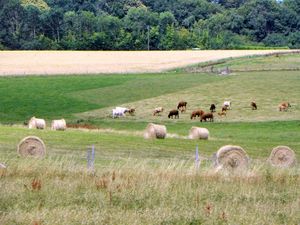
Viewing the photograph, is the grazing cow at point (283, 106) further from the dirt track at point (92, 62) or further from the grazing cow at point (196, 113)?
the dirt track at point (92, 62)

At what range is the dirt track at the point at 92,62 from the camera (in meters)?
89.6

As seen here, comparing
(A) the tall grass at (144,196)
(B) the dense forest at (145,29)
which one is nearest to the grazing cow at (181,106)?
(A) the tall grass at (144,196)

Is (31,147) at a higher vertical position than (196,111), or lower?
higher

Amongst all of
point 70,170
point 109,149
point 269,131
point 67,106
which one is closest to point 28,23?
point 67,106

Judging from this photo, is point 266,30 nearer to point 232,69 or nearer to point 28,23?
point 28,23

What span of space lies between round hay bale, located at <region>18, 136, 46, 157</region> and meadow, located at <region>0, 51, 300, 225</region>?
1.60ft

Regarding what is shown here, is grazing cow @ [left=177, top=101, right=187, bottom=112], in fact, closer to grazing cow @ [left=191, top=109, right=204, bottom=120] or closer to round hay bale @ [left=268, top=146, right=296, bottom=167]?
grazing cow @ [left=191, top=109, right=204, bottom=120]

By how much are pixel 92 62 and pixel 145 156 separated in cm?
7698

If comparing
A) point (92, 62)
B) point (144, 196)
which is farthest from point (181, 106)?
point (92, 62)

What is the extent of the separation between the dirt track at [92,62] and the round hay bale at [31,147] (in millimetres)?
56746

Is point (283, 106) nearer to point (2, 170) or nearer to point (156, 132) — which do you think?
point (156, 132)

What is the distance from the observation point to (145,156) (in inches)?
1030

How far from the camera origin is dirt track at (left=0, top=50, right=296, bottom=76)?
89562mm

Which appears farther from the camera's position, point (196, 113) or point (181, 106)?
point (181, 106)
